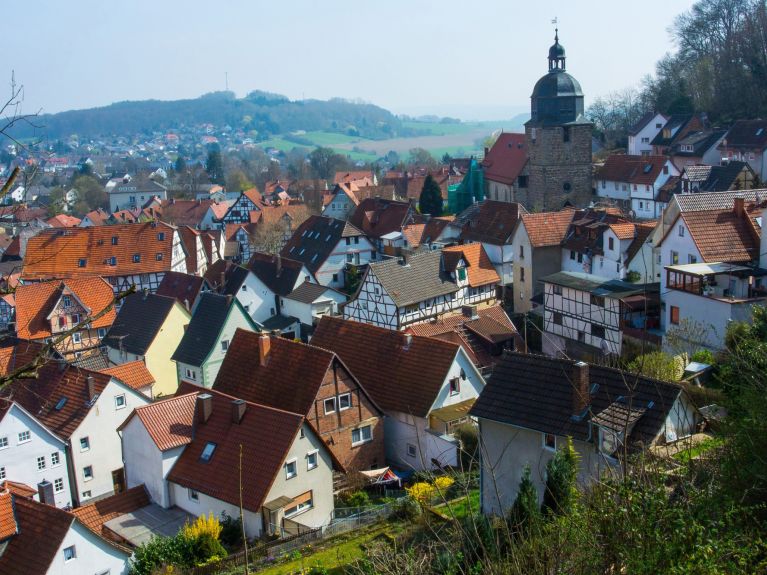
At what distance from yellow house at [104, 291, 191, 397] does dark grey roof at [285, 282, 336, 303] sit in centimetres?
660

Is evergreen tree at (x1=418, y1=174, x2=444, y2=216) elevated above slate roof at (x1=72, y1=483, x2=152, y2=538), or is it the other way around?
evergreen tree at (x1=418, y1=174, x2=444, y2=216)

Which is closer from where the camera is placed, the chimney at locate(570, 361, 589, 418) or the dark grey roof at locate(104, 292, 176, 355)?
the chimney at locate(570, 361, 589, 418)

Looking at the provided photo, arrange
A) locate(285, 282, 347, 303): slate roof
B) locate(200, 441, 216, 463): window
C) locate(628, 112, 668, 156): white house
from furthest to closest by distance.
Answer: locate(628, 112, 668, 156): white house < locate(285, 282, 347, 303): slate roof < locate(200, 441, 216, 463): window

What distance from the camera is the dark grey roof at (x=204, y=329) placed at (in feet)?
110

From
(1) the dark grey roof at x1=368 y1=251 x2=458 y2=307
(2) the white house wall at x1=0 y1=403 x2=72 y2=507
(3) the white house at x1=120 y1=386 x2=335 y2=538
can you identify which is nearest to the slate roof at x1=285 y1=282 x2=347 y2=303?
(1) the dark grey roof at x1=368 y1=251 x2=458 y2=307

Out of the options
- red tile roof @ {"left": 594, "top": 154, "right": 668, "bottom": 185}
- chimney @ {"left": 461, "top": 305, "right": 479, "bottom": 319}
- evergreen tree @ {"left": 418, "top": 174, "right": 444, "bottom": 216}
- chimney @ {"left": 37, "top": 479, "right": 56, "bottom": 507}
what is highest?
red tile roof @ {"left": 594, "top": 154, "right": 668, "bottom": 185}

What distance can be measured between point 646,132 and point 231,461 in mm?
54788

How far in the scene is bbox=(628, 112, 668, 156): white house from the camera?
67750 mm

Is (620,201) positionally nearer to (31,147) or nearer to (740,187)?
(740,187)

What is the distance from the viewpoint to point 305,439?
73.4 ft

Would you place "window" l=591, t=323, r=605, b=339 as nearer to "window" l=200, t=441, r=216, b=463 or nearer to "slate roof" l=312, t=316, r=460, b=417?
"slate roof" l=312, t=316, r=460, b=417

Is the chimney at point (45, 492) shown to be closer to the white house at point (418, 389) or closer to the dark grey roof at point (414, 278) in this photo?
the white house at point (418, 389)

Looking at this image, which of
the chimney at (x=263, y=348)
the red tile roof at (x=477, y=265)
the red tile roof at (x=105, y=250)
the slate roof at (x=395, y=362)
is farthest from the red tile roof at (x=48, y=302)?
the red tile roof at (x=477, y=265)

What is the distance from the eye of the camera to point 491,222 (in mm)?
44844
